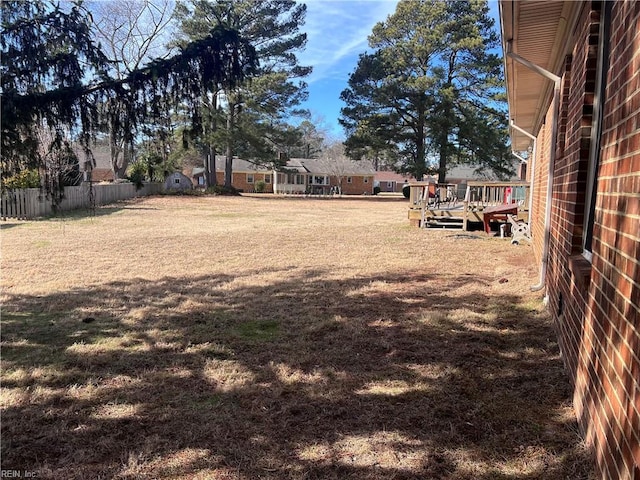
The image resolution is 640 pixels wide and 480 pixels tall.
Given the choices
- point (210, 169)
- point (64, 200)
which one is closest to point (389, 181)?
point (210, 169)

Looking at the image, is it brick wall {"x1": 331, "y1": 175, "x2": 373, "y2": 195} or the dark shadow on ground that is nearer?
the dark shadow on ground

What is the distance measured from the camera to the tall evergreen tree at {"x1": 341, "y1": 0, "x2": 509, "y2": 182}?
3133cm

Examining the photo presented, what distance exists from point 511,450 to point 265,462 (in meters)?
1.29

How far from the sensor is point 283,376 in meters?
3.31

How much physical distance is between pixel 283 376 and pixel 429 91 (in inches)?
1251

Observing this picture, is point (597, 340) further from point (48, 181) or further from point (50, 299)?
point (50, 299)

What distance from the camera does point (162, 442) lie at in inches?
97.0

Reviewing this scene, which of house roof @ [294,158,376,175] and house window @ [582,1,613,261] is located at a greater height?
house roof @ [294,158,376,175]

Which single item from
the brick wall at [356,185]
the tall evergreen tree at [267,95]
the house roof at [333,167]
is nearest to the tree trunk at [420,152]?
the tall evergreen tree at [267,95]

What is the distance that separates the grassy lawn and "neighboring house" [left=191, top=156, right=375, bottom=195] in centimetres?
4444

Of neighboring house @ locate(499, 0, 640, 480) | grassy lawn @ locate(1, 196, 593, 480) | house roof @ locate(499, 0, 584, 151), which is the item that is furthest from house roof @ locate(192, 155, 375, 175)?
neighboring house @ locate(499, 0, 640, 480)

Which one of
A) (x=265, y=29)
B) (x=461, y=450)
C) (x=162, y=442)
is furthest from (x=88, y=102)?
→ (x=265, y=29)

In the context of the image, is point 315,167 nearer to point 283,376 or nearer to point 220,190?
point 220,190

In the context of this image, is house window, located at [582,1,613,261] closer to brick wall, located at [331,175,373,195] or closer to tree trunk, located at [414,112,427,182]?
tree trunk, located at [414,112,427,182]
